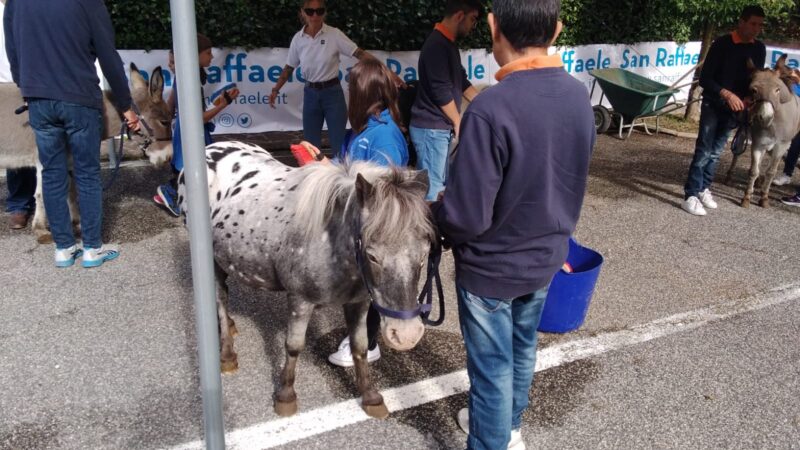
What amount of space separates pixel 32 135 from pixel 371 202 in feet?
14.4

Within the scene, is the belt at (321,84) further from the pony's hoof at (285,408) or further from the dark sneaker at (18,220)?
the pony's hoof at (285,408)

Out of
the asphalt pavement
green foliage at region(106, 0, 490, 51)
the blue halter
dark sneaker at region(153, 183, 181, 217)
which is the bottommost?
the asphalt pavement

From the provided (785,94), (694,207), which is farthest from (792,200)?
(694,207)

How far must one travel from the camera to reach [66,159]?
15.7 feet

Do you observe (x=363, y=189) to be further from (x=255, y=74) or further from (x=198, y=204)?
(x=255, y=74)

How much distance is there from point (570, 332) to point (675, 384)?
2.49ft

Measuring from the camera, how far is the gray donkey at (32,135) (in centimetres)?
529

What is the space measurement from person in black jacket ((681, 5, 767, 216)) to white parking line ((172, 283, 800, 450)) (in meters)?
2.21

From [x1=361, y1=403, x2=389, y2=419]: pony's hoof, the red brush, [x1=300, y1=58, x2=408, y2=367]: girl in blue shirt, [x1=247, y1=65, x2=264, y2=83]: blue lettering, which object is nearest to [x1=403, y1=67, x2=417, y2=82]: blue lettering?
[x1=247, y1=65, x2=264, y2=83]: blue lettering

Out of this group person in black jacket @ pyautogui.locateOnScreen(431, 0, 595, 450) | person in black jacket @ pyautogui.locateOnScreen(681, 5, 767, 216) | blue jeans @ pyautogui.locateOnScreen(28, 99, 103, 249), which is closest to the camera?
person in black jacket @ pyautogui.locateOnScreen(431, 0, 595, 450)

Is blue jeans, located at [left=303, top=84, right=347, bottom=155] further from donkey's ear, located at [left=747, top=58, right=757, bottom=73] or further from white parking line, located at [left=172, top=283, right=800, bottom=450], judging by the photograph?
donkey's ear, located at [left=747, top=58, right=757, bottom=73]

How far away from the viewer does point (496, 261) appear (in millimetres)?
2250

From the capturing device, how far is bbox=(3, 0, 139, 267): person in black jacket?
4277 millimetres

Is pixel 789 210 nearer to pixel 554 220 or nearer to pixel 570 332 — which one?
pixel 570 332
